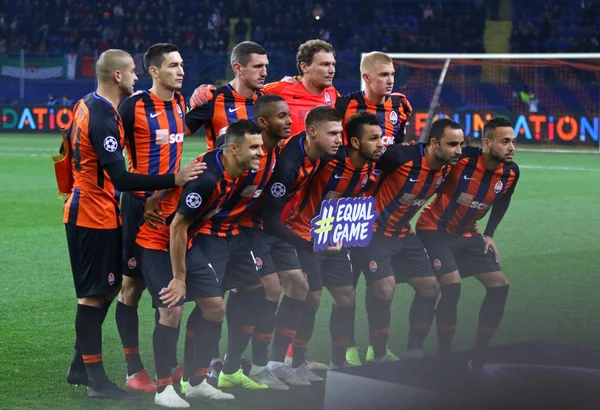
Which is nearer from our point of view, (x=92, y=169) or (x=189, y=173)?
(x=189, y=173)

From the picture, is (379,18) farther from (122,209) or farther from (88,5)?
(122,209)

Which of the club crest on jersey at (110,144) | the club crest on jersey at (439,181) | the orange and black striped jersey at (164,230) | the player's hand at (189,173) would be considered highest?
the club crest on jersey at (110,144)

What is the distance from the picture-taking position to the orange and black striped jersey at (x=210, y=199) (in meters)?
5.05

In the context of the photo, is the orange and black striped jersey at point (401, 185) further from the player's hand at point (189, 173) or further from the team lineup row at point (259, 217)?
the player's hand at point (189, 173)

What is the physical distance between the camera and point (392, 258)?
6203 mm

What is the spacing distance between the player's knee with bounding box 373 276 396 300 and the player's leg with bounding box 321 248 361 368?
0.17 meters

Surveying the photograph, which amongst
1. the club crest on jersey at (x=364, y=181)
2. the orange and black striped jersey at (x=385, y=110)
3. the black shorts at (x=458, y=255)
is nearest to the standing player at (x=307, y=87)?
the orange and black striped jersey at (x=385, y=110)

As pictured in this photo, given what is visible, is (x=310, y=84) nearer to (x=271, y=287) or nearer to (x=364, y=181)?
(x=364, y=181)

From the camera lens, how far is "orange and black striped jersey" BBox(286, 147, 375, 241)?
5930 millimetres

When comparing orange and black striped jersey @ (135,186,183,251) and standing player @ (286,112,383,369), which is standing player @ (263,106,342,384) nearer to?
standing player @ (286,112,383,369)

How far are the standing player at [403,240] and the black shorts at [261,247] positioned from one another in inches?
23.4

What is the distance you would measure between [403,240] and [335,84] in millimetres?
21945

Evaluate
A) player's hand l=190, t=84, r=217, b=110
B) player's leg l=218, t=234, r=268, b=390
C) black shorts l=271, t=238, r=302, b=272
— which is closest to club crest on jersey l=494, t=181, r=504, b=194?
black shorts l=271, t=238, r=302, b=272

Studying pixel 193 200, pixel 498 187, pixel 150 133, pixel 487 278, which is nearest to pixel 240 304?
pixel 193 200
